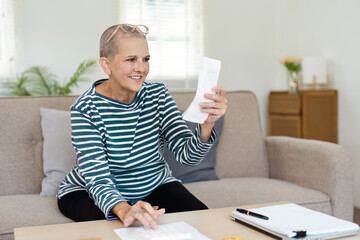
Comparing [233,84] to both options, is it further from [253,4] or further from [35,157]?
[35,157]

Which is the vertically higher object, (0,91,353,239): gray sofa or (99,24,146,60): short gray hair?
(99,24,146,60): short gray hair

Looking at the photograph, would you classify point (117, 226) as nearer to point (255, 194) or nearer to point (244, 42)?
point (255, 194)

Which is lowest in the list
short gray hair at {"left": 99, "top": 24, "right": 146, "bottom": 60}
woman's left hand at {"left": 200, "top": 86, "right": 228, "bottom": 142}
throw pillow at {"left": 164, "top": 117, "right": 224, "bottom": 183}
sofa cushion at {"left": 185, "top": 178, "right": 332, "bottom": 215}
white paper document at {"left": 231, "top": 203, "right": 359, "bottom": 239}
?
sofa cushion at {"left": 185, "top": 178, "right": 332, "bottom": 215}

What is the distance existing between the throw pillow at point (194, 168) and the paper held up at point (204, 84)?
0.86 metres

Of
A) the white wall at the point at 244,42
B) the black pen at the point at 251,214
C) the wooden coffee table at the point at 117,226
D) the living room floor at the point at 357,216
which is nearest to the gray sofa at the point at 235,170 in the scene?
the wooden coffee table at the point at 117,226

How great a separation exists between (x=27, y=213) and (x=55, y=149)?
0.40m

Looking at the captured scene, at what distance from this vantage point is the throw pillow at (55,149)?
206 cm

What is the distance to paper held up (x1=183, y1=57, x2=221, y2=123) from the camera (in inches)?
52.8

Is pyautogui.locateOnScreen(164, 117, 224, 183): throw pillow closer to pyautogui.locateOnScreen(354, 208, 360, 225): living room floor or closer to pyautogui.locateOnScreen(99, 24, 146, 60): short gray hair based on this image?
pyautogui.locateOnScreen(99, 24, 146, 60): short gray hair

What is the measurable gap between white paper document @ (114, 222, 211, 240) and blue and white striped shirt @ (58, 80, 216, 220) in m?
0.27

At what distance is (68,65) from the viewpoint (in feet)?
13.3

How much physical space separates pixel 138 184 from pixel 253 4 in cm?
341

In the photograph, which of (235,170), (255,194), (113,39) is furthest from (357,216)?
(113,39)

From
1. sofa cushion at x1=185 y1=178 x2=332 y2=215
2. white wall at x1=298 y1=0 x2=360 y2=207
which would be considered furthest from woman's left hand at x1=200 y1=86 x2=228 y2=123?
white wall at x1=298 y1=0 x2=360 y2=207
